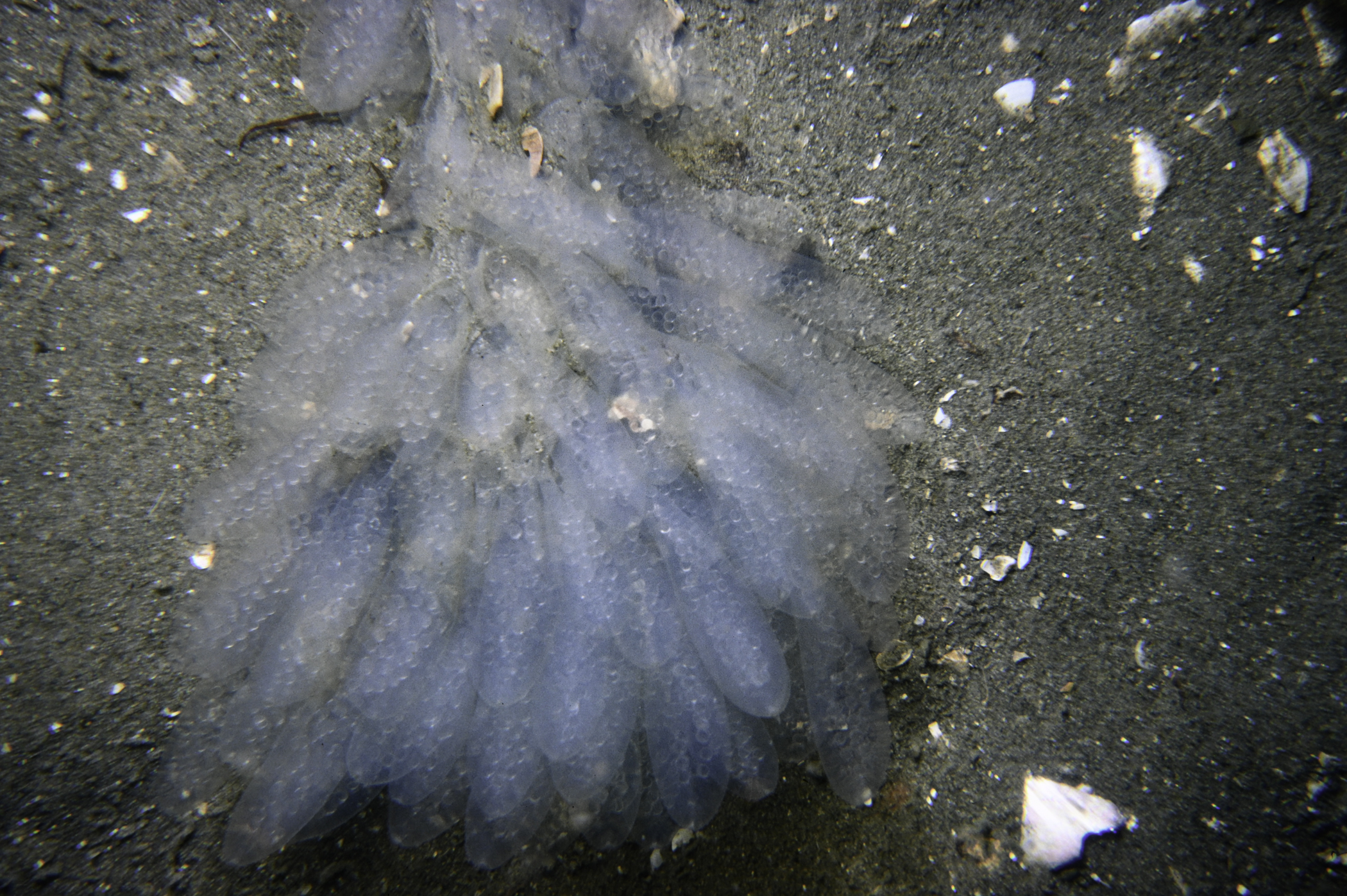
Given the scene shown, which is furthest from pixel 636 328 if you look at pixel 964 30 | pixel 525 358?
pixel 964 30

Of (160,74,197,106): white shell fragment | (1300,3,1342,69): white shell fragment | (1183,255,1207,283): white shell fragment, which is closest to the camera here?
(1300,3,1342,69): white shell fragment

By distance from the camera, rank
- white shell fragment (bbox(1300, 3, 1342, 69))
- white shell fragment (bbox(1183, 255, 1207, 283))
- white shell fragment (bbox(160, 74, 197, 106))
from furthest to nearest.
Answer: white shell fragment (bbox(160, 74, 197, 106)) < white shell fragment (bbox(1183, 255, 1207, 283)) < white shell fragment (bbox(1300, 3, 1342, 69))

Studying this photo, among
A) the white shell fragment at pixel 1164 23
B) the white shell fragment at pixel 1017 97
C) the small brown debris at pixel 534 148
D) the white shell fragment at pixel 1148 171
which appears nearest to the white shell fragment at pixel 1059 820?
the white shell fragment at pixel 1148 171

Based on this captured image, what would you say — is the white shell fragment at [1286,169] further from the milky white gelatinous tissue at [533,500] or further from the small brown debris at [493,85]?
the small brown debris at [493,85]

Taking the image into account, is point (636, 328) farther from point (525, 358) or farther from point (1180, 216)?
point (1180, 216)

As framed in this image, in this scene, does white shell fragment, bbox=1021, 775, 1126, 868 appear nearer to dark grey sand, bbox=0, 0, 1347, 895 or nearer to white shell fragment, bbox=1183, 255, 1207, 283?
dark grey sand, bbox=0, 0, 1347, 895

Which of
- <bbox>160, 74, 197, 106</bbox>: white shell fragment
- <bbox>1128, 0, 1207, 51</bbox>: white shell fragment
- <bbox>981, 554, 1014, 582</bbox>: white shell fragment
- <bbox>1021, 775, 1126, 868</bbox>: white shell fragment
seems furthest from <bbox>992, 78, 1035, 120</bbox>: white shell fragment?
<bbox>160, 74, 197, 106</bbox>: white shell fragment

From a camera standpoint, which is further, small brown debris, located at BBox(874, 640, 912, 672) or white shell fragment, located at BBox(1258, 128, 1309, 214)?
small brown debris, located at BBox(874, 640, 912, 672)
